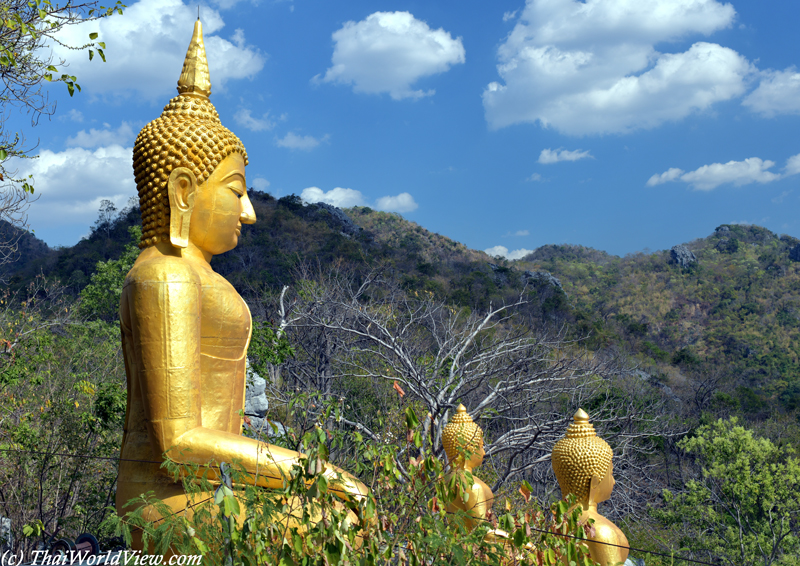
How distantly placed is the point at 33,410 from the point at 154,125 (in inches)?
260

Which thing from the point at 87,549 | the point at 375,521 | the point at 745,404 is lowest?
the point at 745,404

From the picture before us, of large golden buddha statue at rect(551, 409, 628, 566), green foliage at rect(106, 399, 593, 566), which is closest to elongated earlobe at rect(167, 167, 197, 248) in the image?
green foliage at rect(106, 399, 593, 566)

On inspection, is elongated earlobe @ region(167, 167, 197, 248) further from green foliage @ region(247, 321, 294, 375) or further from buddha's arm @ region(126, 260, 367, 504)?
green foliage @ region(247, 321, 294, 375)

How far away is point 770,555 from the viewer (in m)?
13.6

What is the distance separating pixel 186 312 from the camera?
11.6 feet

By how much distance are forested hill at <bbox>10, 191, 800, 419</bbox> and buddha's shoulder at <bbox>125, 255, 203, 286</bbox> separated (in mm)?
15487

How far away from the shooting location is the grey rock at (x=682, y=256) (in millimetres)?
57562

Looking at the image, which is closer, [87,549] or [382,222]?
[87,549]

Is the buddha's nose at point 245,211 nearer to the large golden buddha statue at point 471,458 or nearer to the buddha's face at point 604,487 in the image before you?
the large golden buddha statue at point 471,458

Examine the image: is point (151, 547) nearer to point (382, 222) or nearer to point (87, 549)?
point (87, 549)

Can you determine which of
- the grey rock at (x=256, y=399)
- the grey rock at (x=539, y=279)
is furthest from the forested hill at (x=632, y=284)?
the grey rock at (x=256, y=399)

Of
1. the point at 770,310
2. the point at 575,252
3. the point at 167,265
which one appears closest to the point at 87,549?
the point at 167,265

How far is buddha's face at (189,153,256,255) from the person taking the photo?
3848mm

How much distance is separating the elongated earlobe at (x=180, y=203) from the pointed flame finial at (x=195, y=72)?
66 cm
